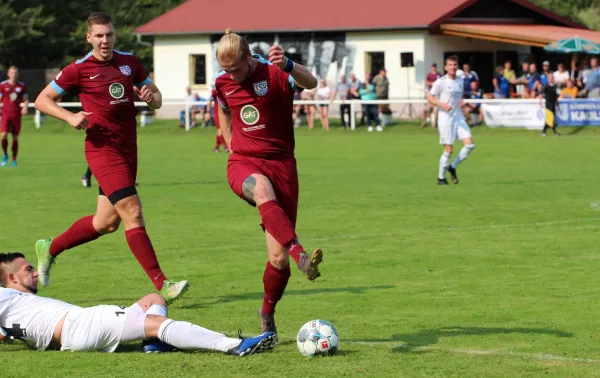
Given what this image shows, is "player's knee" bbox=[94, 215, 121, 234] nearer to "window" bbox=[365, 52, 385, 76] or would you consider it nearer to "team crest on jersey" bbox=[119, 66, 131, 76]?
"team crest on jersey" bbox=[119, 66, 131, 76]

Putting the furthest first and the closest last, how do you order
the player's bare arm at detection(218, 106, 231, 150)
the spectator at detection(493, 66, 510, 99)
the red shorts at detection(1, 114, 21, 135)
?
the spectator at detection(493, 66, 510, 99), the red shorts at detection(1, 114, 21, 135), the player's bare arm at detection(218, 106, 231, 150)

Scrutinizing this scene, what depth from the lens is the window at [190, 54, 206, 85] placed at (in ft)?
180

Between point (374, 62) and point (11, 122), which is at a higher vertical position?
point (374, 62)

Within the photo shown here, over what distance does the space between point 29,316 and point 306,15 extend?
45180 mm

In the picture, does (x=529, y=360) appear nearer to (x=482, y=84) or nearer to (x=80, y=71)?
(x=80, y=71)

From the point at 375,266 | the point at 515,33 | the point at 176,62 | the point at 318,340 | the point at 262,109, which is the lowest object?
the point at 375,266

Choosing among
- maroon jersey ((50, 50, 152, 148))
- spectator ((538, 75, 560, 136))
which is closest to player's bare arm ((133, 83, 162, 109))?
maroon jersey ((50, 50, 152, 148))

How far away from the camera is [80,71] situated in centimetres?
1042

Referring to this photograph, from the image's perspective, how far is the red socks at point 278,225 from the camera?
804cm

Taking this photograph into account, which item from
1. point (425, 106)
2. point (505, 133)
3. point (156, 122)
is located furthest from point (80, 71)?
point (156, 122)

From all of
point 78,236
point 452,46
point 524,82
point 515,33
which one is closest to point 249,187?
point 78,236

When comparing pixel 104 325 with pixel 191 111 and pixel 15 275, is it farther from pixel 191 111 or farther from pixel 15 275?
pixel 191 111

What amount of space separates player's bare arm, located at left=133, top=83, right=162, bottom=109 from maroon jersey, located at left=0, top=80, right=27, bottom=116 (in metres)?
17.7

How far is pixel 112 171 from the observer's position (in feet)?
33.5
